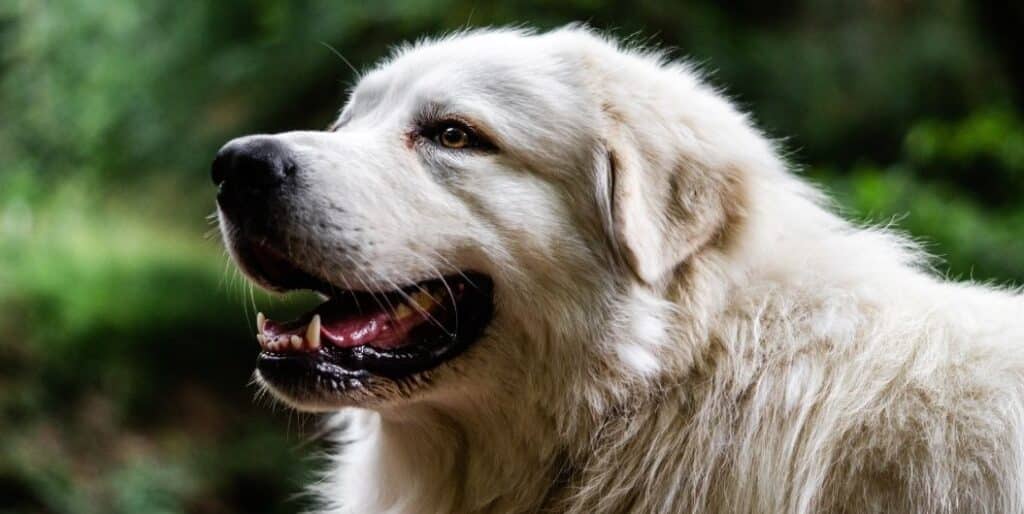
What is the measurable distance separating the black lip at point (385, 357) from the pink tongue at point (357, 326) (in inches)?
0.9

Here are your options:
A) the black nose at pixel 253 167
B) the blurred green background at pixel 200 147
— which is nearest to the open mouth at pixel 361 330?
the black nose at pixel 253 167

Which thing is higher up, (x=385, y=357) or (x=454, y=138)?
(x=454, y=138)

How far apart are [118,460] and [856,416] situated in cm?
551

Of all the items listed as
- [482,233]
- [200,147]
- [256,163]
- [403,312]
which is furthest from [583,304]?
[200,147]

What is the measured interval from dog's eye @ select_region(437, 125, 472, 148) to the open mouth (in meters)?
0.35

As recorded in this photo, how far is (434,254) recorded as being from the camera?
2.70 m

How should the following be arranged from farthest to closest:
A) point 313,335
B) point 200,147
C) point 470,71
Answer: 1. point 200,147
2. point 470,71
3. point 313,335

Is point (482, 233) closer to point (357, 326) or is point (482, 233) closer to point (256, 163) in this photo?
point (357, 326)

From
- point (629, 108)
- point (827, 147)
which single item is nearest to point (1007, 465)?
point (629, 108)

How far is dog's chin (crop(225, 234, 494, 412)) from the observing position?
2662 mm

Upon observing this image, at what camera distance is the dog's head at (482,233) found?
2.68m

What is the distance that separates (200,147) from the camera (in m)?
7.20

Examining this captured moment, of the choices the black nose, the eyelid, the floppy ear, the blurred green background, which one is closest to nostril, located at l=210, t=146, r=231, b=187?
the black nose

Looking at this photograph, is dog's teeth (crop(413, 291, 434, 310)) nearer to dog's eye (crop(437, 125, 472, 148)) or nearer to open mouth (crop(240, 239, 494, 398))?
open mouth (crop(240, 239, 494, 398))
